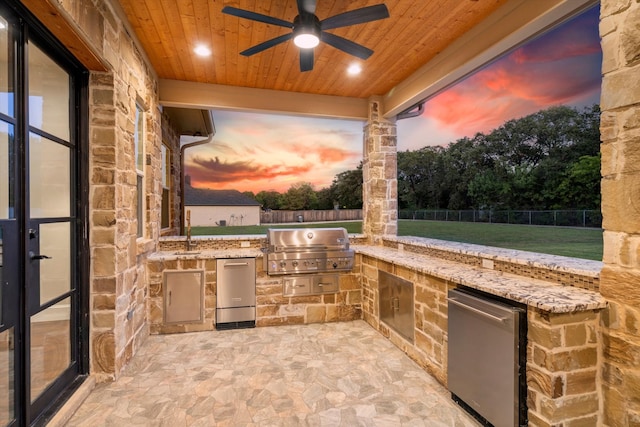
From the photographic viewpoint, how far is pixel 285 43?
2.90 metres

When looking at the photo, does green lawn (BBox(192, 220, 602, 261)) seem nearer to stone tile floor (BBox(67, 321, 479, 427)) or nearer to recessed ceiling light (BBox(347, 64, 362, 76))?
stone tile floor (BBox(67, 321, 479, 427))

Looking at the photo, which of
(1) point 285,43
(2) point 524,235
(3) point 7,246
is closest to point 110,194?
(3) point 7,246

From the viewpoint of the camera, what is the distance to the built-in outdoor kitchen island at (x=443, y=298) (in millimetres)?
1636

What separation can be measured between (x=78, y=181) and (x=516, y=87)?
5641 millimetres

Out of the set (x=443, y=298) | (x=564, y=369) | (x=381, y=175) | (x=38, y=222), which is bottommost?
(x=564, y=369)

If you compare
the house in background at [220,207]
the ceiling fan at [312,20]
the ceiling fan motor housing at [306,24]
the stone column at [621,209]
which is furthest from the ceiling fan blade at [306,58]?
the house in background at [220,207]

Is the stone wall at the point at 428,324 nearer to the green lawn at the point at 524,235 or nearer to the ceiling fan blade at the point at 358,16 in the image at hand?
the green lawn at the point at 524,235

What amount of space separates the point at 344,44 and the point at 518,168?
2754 mm

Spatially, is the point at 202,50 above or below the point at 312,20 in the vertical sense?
above

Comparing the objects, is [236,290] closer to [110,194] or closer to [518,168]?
[110,194]

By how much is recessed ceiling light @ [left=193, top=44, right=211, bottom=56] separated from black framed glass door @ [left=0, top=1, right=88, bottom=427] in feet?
3.41

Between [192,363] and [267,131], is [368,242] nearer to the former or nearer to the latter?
[192,363]

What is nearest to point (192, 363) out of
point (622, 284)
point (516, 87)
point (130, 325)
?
point (130, 325)

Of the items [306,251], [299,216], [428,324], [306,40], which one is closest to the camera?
[306,40]
